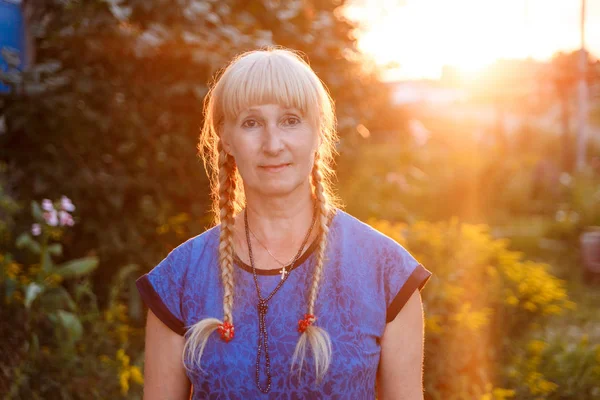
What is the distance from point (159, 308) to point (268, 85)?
0.71 metres

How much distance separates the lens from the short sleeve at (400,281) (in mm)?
1870

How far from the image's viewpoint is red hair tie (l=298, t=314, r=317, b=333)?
1803mm

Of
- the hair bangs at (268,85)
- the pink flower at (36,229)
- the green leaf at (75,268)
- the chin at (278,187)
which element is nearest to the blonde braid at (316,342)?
the chin at (278,187)

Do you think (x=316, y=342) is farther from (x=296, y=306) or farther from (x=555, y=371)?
(x=555, y=371)

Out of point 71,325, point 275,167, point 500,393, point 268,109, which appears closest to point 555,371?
point 500,393

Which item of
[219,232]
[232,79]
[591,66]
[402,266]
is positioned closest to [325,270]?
[402,266]

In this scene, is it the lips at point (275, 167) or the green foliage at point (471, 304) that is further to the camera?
the green foliage at point (471, 304)

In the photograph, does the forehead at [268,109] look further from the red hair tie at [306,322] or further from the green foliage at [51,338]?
the green foliage at [51,338]

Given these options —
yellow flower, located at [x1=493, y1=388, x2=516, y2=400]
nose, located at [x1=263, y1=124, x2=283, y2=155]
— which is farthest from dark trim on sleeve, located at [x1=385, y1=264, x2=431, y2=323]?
yellow flower, located at [x1=493, y1=388, x2=516, y2=400]

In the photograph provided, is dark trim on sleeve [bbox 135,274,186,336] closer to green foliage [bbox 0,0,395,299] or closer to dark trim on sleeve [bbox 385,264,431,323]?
dark trim on sleeve [bbox 385,264,431,323]

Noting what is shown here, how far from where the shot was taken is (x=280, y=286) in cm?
188

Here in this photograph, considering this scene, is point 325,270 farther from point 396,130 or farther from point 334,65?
point 396,130

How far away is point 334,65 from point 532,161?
9.41 m

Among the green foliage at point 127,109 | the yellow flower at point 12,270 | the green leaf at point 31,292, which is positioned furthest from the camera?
the green foliage at point 127,109
